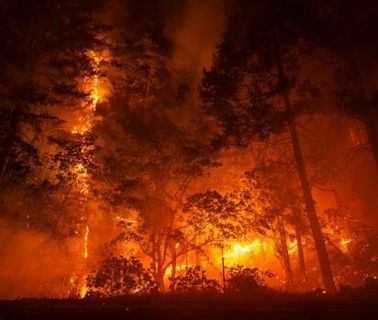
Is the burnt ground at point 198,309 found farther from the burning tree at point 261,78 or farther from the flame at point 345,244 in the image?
the flame at point 345,244

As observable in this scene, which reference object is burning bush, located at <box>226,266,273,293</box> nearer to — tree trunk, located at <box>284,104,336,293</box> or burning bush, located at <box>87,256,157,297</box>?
tree trunk, located at <box>284,104,336,293</box>

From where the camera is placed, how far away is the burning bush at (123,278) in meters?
14.6

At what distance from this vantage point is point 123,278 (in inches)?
581

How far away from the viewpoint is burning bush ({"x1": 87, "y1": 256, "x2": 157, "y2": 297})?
14625mm

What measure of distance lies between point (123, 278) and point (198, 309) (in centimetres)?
630

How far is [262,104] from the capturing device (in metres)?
15.9

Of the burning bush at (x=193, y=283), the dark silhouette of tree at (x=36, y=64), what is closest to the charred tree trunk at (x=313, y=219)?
the burning bush at (x=193, y=283)

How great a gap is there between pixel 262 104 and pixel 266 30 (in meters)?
2.94

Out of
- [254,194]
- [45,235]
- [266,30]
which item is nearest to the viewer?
[266,30]

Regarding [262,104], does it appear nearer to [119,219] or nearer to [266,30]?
[266,30]

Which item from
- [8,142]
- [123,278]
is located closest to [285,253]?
[123,278]

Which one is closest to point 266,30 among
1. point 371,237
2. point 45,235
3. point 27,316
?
point 371,237

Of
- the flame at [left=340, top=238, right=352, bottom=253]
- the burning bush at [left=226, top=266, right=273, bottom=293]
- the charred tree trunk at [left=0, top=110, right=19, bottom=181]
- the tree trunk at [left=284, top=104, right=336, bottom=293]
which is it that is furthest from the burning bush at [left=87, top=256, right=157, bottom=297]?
the flame at [left=340, top=238, right=352, bottom=253]

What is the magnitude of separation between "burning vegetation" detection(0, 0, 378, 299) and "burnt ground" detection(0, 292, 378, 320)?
2991 millimetres
